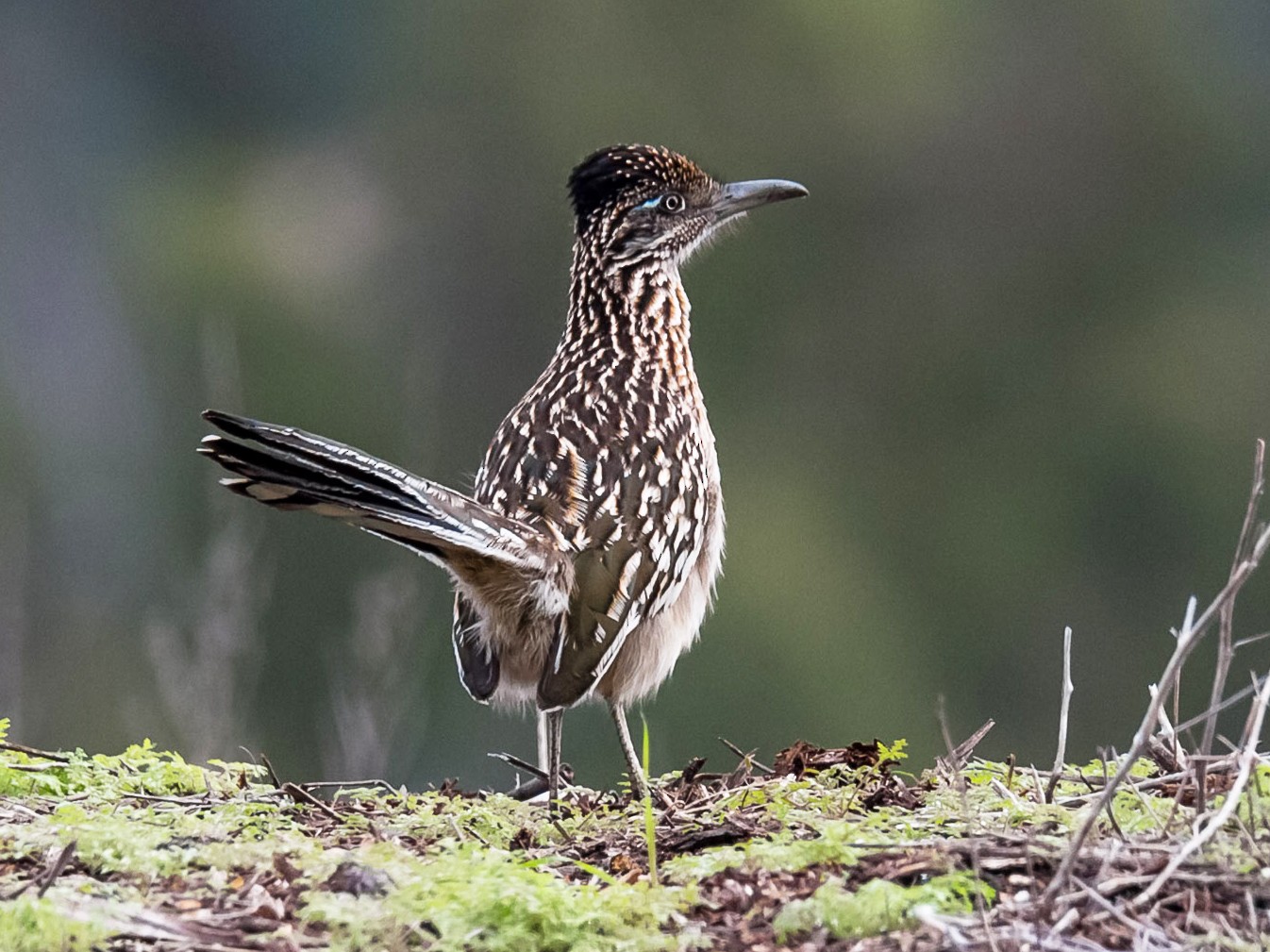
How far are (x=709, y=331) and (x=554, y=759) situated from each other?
21.8m

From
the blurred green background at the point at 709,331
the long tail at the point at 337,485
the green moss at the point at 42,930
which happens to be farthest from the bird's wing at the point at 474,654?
the blurred green background at the point at 709,331

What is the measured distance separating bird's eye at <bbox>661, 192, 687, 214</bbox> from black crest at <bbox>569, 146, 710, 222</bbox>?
0.04 m

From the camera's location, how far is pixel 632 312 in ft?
23.6

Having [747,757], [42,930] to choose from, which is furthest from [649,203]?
[42,930]

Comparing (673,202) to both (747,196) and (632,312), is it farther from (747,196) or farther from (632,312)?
(632,312)

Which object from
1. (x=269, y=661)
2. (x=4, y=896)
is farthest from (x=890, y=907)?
(x=269, y=661)

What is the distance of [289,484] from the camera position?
4.77 metres

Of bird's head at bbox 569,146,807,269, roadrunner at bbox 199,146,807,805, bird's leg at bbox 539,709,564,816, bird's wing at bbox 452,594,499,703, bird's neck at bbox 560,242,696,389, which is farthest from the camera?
bird's head at bbox 569,146,807,269

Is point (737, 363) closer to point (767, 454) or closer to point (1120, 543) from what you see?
point (767, 454)

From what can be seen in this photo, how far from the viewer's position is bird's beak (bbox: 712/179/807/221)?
7.73 metres

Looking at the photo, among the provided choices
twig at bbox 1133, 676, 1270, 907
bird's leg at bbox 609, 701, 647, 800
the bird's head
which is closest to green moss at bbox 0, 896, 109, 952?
bird's leg at bbox 609, 701, 647, 800

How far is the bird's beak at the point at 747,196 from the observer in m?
7.73

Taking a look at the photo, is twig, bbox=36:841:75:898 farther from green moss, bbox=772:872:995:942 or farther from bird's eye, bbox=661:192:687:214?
bird's eye, bbox=661:192:687:214

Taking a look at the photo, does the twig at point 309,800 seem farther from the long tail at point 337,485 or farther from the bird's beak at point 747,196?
the bird's beak at point 747,196
